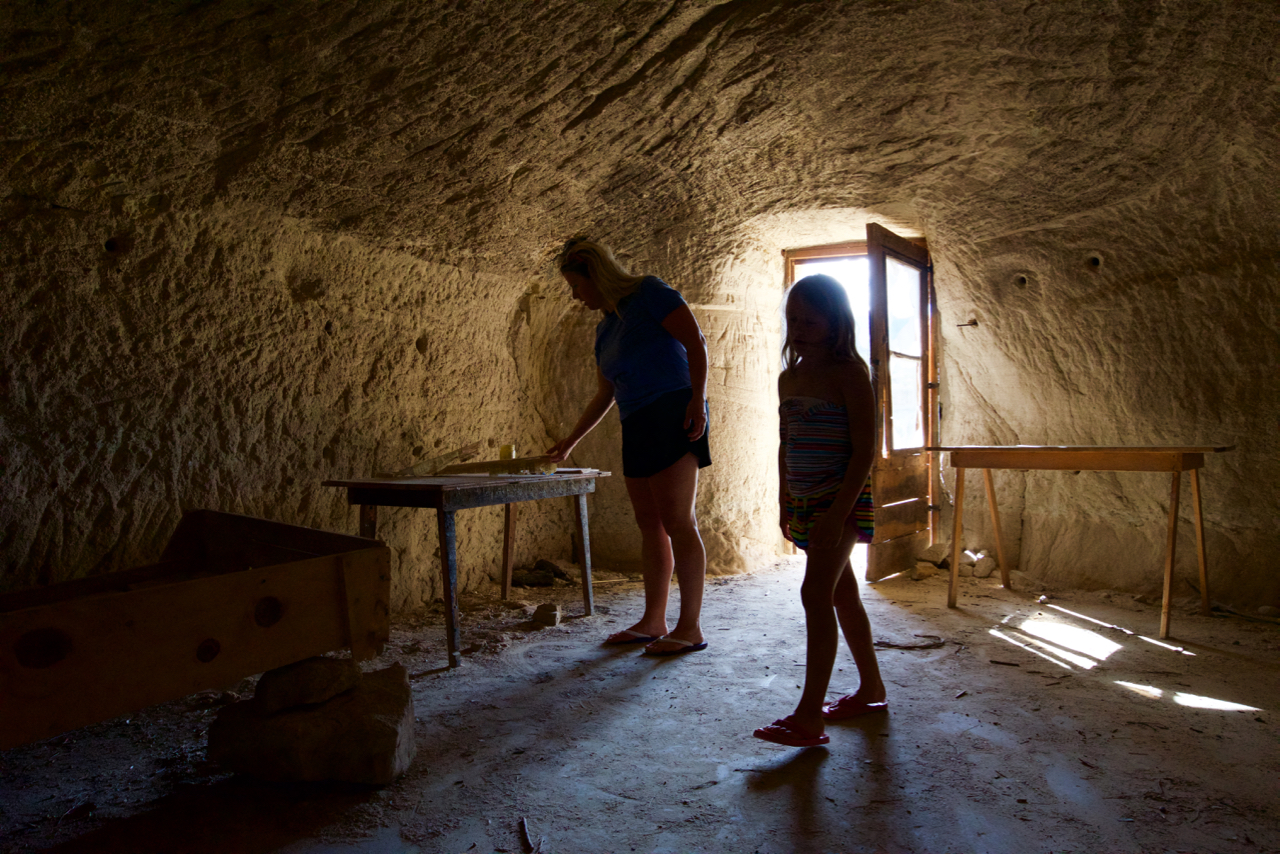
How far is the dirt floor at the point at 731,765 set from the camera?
165 centimetres

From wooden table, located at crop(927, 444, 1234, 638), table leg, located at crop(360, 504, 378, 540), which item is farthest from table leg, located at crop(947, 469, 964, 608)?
table leg, located at crop(360, 504, 378, 540)

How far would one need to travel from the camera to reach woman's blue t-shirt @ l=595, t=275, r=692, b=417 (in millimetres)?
2902

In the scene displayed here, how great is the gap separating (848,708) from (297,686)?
1574 millimetres

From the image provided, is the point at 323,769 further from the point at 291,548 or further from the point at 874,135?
the point at 874,135

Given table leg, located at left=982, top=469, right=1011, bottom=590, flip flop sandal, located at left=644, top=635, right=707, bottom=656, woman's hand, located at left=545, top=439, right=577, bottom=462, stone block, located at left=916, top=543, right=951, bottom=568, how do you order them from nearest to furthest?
flip flop sandal, located at left=644, top=635, right=707, bottom=656, woman's hand, located at left=545, top=439, right=577, bottom=462, table leg, located at left=982, top=469, right=1011, bottom=590, stone block, located at left=916, top=543, right=951, bottom=568

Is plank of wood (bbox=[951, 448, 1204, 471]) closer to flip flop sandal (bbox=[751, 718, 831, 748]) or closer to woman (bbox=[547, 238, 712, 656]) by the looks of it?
woman (bbox=[547, 238, 712, 656])

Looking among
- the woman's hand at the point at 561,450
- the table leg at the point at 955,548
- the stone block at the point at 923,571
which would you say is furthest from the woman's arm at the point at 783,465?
the stone block at the point at 923,571

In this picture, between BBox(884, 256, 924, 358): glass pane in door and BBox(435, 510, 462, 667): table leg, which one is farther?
BBox(884, 256, 924, 358): glass pane in door

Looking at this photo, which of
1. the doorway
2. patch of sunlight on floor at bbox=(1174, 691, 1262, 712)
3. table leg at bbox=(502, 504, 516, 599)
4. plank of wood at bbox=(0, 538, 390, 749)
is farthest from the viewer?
the doorway

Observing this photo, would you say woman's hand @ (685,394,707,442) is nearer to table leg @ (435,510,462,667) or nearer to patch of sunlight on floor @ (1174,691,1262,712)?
table leg @ (435,510,462,667)

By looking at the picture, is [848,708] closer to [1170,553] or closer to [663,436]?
[663,436]

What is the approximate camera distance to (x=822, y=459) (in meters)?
2.06

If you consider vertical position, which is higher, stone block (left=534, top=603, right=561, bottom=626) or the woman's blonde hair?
the woman's blonde hair

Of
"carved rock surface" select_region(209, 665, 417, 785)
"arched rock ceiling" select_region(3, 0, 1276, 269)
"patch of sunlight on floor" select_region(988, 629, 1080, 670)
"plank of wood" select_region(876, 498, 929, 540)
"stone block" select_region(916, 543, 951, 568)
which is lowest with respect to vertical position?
"patch of sunlight on floor" select_region(988, 629, 1080, 670)
